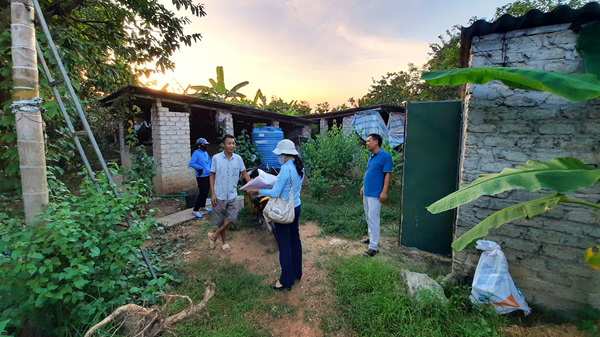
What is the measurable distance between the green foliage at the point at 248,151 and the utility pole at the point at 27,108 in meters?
6.19

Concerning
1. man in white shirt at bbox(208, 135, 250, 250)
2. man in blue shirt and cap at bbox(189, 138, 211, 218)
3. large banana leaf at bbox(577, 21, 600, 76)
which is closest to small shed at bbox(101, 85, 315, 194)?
man in blue shirt and cap at bbox(189, 138, 211, 218)

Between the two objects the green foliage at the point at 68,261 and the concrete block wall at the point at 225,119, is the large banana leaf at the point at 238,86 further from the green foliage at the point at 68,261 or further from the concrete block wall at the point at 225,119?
the green foliage at the point at 68,261

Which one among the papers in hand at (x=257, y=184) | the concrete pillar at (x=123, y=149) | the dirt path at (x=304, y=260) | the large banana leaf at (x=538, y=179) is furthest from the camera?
the concrete pillar at (x=123, y=149)

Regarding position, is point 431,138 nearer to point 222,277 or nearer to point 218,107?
point 222,277

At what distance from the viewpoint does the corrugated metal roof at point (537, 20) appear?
219 cm

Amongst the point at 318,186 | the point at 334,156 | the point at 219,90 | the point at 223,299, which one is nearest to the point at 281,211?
the point at 223,299

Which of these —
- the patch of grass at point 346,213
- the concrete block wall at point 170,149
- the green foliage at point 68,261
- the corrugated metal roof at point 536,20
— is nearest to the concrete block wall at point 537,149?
the corrugated metal roof at point 536,20

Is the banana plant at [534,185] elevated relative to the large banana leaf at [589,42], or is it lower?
lower

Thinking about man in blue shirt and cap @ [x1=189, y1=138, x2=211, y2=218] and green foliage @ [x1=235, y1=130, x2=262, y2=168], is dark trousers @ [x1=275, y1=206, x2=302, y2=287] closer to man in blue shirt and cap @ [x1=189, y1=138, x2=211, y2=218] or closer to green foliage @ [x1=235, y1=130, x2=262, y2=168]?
man in blue shirt and cap @ [x1=189, y1=138, x2=211, y2=218]

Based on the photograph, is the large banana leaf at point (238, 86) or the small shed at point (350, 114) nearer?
the small shed at point (350, 114)

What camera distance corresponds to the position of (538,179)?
1.72 metres

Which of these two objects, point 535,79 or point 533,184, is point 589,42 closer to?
point 535,79

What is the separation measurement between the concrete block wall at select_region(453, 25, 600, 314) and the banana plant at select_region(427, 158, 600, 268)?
0.76 meters

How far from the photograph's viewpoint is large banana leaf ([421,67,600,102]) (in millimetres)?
1710
